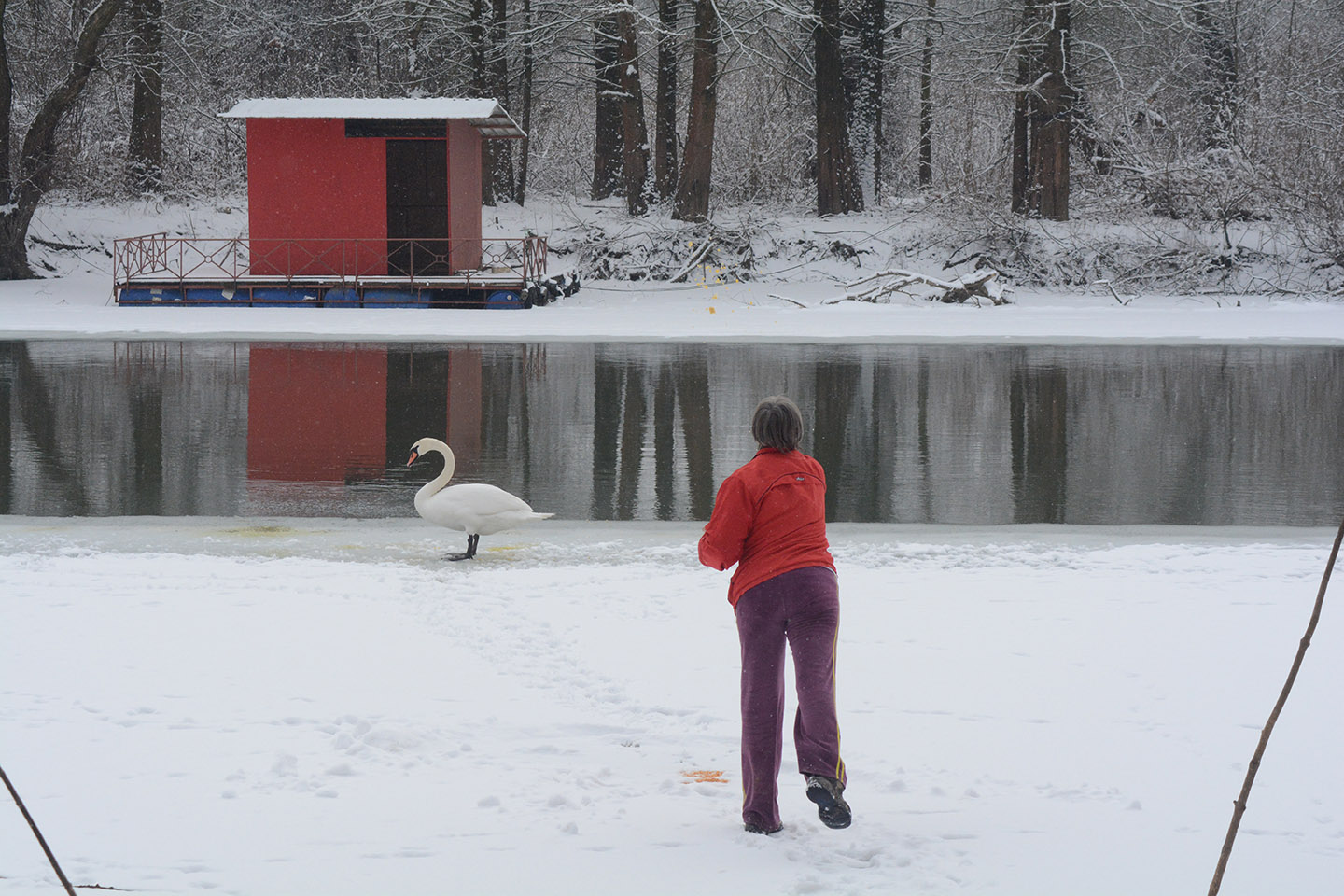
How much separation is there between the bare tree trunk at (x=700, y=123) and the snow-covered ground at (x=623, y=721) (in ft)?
92.1

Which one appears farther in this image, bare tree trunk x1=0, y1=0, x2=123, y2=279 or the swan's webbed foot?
bare tree trunk x1=0, y1=0, x2=123, y2=279

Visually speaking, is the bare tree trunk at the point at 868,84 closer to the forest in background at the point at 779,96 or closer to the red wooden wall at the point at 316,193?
the forest in background at the point at 779,96

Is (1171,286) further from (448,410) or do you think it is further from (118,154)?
(118,154)

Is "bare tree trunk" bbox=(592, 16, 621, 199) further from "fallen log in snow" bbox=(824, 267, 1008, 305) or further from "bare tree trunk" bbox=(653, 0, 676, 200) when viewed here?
"fallen log in snow" bbox=(824, 267, 1008, 305)

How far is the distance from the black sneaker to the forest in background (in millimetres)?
29298

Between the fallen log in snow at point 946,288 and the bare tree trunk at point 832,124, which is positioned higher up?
the bare tree trunk at point 832,124

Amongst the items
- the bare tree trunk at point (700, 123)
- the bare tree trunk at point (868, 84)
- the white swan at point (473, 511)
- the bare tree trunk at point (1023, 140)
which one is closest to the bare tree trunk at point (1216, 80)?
the bare tree trunk at point (1023, 140)

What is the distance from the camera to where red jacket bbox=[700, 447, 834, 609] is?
14.5ft

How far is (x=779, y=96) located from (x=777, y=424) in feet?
138

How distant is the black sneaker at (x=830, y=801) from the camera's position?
447 cm

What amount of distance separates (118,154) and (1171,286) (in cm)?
2865

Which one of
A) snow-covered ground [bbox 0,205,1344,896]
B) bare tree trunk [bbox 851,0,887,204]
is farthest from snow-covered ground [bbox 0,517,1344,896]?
bare tree trunk [bbox 851,0,887,204]

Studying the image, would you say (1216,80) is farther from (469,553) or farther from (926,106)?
(469,553)

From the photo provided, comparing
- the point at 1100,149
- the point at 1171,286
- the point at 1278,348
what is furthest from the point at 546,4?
the point at 1278,348
